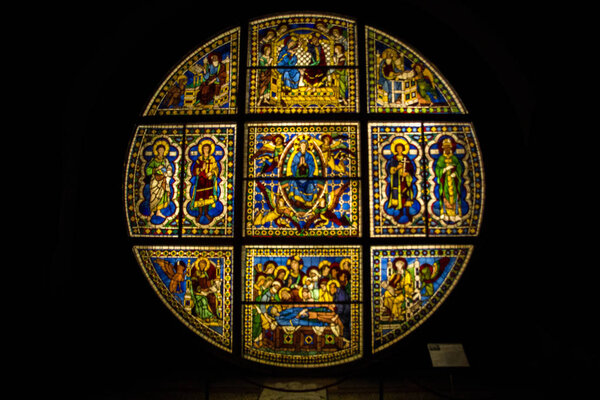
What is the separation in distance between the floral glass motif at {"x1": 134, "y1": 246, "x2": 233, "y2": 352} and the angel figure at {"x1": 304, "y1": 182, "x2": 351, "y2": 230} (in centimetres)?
82

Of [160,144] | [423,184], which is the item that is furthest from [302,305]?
[160,144]

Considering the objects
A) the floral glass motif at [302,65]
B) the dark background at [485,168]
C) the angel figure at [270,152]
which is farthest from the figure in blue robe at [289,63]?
the angel figure at [270,152]

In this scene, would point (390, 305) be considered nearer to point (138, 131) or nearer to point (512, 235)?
point (512, 235)

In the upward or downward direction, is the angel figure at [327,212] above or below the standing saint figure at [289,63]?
below

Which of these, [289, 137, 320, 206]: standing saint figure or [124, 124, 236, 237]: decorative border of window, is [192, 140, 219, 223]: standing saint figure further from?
[289, 137, 320, 206]: standing saint figure

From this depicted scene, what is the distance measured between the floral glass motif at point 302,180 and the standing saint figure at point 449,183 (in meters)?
0.78

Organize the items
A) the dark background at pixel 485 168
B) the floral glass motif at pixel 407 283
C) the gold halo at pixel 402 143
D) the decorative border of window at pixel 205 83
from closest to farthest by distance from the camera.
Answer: the dark background at pixel 485 168 < the floral glass motif at pixel 407 283 < the gold halo at pixel 402 143 < the decorative border of window at pixel 205 83

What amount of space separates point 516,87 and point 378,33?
137cm

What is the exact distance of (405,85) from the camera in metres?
3.38

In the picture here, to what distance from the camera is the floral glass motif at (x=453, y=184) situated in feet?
10.6

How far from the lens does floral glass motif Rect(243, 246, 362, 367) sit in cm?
320

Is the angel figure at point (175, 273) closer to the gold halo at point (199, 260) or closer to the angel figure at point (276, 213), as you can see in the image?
the gold halo at point (199, 260)

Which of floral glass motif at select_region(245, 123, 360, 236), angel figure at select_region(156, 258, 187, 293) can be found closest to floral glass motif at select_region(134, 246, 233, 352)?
angel figure at select_region(156, 258, 187, 293)

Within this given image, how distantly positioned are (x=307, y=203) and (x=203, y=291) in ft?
4.15
